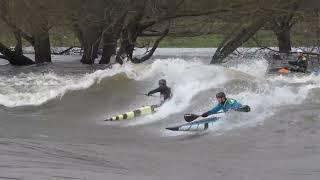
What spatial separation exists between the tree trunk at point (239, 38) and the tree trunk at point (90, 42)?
25.8 feet

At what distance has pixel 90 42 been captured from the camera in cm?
4031

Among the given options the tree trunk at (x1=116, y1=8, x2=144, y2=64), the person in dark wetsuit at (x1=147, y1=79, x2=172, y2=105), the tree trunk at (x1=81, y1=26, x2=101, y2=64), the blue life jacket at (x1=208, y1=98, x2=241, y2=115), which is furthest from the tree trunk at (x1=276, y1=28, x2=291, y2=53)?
the blue life jacket at (x1=208, y1=98, x2=241, y2=115)

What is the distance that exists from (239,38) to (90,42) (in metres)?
10.3

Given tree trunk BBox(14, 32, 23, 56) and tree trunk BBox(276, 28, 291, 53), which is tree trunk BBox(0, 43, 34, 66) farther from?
tree trunk BBox(276, 28, 291, 53)

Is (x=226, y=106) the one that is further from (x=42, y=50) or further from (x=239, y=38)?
(x=42, y=50)

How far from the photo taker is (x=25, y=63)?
43375 mm

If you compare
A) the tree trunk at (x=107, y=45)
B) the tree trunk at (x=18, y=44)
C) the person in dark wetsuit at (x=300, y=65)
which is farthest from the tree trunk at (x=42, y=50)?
the person in dark wetsuit at (x=300, y=65)

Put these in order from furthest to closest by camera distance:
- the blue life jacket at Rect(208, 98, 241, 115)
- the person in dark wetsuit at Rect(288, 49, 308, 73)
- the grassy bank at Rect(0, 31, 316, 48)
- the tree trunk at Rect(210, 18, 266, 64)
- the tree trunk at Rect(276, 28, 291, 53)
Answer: the tree trunk at Rect(276, 28, 291, 53) < the grassy bank at Rect(0, 31, 316, 48) < the tree trunk at Rect(210, 18, 266, 64) < the person in dark wetsuit at Rect(288, 49, 308, 73) < the blue life jacket at Rect(208, 98, 241, 115)

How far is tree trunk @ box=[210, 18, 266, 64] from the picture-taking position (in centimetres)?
3562

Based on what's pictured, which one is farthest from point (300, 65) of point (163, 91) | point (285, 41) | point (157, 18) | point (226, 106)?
point (226, 106)

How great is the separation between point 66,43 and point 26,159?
149 ft

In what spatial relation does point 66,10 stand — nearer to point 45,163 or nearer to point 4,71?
point 4,71

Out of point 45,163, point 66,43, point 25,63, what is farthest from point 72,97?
point 66,43

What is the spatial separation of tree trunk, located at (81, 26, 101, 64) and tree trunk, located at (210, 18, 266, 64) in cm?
785
